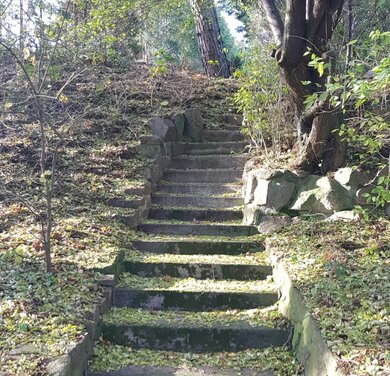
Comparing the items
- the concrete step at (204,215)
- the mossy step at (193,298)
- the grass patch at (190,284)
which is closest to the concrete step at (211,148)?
the concrete step at (204,215)

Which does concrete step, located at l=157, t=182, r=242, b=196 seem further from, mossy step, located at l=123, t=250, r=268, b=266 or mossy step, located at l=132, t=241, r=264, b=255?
mossy step, located at l=123, t=250, r=268, b=266

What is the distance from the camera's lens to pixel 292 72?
4.73 meters

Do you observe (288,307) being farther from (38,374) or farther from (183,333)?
(38,374)

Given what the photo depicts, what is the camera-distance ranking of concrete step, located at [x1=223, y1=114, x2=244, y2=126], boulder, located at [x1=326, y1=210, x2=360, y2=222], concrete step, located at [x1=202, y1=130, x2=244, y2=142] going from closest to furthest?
1. boulder, located at [x1=326, y1=210, x2=360, y2=222]
2. concrete step, located at [x1=202, y1=130, x2=244, y2=142]
3. concrete step, located at [x1=223, y1=114, x2=244, y2=126]

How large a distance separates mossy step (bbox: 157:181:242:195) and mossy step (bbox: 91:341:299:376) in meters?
2.98

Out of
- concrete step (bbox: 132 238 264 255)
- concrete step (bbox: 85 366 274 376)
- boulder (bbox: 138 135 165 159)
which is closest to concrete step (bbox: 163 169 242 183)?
boulder (bbox: 138 135 165 159)

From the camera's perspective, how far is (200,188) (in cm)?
599

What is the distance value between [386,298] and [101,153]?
439 cm

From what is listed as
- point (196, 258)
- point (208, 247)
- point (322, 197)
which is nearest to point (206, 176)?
point (208, 247)

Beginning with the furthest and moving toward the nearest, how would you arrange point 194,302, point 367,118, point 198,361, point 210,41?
point 210,41 < point 367,118 < point 194,302 < point 198,361

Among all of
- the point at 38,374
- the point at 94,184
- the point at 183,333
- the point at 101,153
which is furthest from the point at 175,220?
the point at 38,374

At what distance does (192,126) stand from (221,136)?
55 centimetres

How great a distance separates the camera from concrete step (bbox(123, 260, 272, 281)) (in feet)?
13.4

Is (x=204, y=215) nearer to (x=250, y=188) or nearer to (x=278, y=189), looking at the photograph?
(x=250, y=188)
